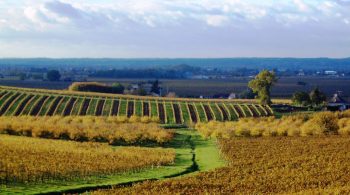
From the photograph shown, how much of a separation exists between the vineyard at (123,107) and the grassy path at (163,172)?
77.1 ft

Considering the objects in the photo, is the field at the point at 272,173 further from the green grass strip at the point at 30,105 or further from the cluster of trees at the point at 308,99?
the cluster of trees at the point at 308,99

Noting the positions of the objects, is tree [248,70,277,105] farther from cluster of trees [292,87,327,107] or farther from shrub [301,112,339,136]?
shrub [301,112,339,136]

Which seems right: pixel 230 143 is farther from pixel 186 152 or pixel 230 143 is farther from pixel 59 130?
pixel 59 130

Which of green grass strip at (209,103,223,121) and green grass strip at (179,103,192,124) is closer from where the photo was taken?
green grass strip at (179,103,192,124)

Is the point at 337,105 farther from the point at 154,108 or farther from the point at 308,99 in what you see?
the point at 154,108

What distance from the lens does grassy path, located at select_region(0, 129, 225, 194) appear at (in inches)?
1298

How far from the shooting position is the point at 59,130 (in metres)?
59.8

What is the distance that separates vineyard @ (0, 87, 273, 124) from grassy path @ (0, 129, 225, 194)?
23.5 m

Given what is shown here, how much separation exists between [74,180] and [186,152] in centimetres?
1555

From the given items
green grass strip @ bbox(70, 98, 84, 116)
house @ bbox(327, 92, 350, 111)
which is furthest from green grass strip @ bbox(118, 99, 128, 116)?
house @ bbox(327, 92, 350, 111)

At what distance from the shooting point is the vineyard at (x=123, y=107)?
80375mm

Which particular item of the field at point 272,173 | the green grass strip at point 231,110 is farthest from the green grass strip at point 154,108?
the field at point 272,173

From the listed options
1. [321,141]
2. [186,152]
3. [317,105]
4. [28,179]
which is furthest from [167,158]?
[317,105]

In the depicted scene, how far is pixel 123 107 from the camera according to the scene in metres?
85.2
